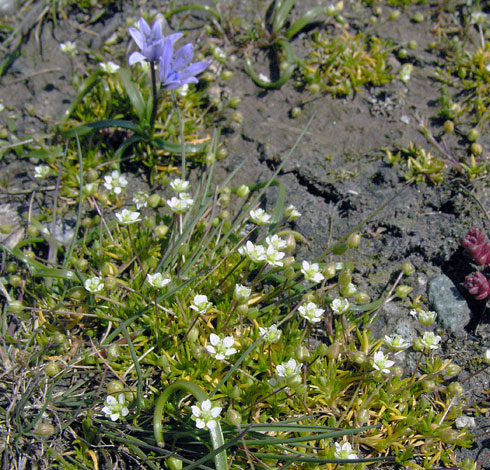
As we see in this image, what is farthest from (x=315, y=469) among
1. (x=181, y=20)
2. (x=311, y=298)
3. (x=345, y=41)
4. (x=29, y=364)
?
(x=181, y=20)

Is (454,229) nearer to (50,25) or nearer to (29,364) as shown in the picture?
(29,364)

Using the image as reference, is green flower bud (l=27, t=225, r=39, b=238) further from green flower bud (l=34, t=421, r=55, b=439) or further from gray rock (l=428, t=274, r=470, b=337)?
gray rock (l=428, t=274, r=470, b=337)

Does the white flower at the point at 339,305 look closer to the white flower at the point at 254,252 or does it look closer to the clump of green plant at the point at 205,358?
the clump of green plant at the point at 205,358

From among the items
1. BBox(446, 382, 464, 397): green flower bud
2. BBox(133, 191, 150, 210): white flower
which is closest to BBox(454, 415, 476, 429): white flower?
BBox(446, 382, 464, 397): green flower bud

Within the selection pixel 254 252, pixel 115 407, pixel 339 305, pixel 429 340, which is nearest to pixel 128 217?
pixel 254 252

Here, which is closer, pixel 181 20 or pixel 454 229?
pixel 454 229

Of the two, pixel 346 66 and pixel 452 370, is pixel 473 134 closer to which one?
pixel 346 66
